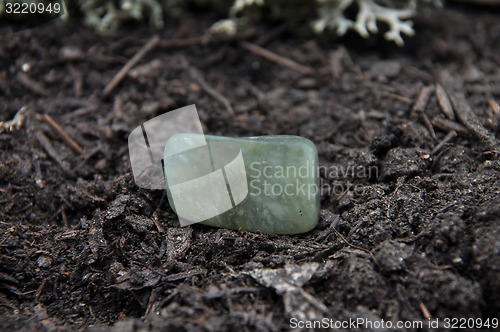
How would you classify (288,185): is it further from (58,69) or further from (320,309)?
(58,69)

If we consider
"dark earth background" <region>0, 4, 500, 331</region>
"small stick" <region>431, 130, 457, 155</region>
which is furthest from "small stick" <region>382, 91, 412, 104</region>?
"small stick" <region>431, 130, 457, 155</region>

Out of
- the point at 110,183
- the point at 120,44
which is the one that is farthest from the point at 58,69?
the point at 110,183

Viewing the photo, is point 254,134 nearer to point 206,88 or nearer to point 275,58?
point 206,88

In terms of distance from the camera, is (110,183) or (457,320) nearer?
(457,320)

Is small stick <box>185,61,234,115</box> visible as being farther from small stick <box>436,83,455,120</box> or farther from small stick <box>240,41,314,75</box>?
small stick <box>436,83,455,120</box>

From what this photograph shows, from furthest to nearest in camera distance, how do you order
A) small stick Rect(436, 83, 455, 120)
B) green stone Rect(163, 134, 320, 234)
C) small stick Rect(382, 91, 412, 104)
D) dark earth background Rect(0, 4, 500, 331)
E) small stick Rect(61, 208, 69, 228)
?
1. small stick Rect(382, 91, 412, 104)
2. small stick Rect(436, 83, 455, 120)
3. small stick Rect(61, 208, 69, 228)
4. green stone Rect(163, 134, 320, 234)
5. dark earth background Rect(0, 4, 500, 331)

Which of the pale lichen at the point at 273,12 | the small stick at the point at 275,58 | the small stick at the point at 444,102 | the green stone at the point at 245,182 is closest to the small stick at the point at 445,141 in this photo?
the small stick at the point at 444,102
